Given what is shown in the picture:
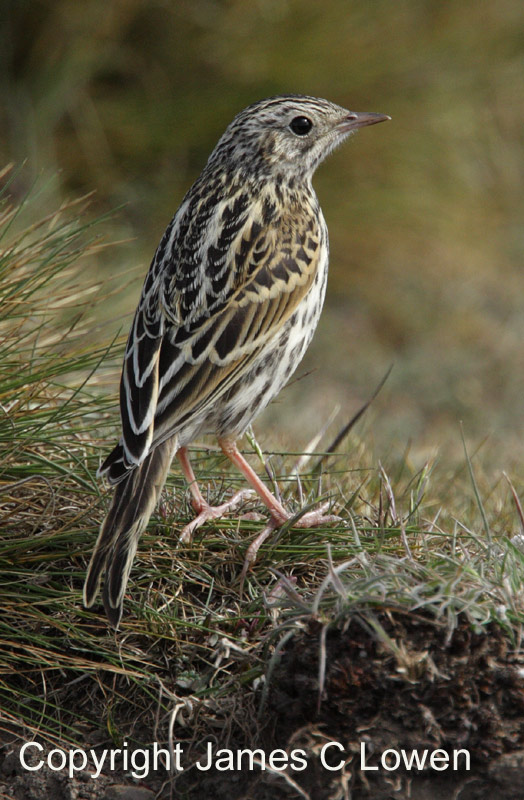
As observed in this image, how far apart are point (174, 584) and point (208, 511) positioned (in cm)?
36

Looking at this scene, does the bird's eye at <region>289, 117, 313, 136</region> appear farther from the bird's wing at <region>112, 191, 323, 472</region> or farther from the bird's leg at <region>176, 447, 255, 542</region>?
the bird's leg at <region>176, 447, 255, 542</region>

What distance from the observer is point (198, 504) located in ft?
13.2

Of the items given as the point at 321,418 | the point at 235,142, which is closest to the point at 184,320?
the point at 235,142

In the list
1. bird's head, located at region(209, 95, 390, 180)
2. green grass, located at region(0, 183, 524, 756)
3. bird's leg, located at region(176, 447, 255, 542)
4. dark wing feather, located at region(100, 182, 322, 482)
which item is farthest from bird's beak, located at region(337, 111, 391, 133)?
bird's leg, located at region(176, 447, 255, 542)

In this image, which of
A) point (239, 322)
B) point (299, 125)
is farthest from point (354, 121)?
point (239, 322)

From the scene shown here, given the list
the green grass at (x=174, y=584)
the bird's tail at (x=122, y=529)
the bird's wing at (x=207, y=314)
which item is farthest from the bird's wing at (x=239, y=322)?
the green grass at (x=174, y=584)

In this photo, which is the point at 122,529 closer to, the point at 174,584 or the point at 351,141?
the point at 174,584

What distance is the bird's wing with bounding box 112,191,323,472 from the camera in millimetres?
3844

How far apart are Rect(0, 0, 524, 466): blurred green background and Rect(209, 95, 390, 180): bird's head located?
9.41 feet

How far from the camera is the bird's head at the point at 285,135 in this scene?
4762 millimetres

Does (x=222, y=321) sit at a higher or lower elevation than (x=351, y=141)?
lower

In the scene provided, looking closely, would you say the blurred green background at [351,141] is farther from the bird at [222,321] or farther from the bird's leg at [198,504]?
the bird's leg at [198,504]

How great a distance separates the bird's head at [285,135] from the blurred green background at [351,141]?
2868 millimetres

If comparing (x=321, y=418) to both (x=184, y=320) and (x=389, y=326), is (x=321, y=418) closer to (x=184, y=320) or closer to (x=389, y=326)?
(x=389, y=326)
